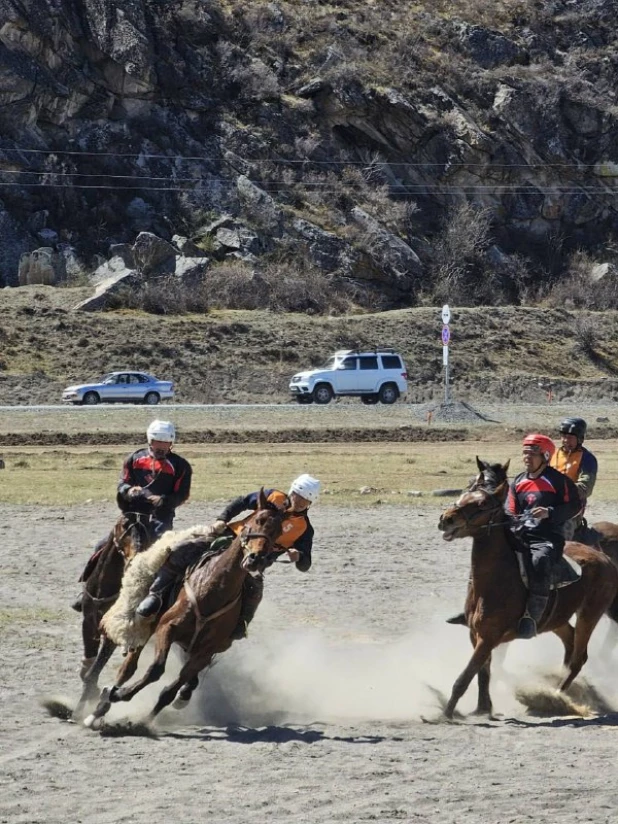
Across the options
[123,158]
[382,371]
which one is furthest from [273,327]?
[123,158]

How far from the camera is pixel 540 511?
1190 centimetres

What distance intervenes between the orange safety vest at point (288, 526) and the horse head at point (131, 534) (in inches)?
39.3

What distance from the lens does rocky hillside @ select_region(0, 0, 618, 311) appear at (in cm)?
7450

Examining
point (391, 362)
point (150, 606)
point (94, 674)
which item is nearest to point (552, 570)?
point (150, 606)

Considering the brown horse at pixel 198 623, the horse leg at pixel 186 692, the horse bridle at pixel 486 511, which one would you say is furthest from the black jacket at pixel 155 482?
the horse bridle at pixel 486 511

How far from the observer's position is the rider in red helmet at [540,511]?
1162 centimetres

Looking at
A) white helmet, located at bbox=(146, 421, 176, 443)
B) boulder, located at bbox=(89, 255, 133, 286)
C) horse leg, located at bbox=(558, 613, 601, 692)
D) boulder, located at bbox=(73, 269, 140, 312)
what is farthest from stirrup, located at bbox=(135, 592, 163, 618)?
boulder, located at bbox=(89, 255, 133, 286)

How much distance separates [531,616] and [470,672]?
0.74m

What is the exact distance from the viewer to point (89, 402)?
52500 millimetres

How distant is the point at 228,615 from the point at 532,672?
3.79 m

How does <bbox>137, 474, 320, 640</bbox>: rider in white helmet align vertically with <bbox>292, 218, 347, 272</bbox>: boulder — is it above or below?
below

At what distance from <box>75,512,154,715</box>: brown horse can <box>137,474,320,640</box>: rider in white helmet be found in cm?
69

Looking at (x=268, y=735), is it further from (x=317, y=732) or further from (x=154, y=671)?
(x=154, y=671)

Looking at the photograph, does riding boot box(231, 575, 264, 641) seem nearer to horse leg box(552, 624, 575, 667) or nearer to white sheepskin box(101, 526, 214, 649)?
white sheepskin box(101, 526, 214, 649)
